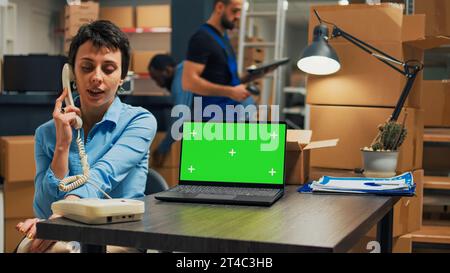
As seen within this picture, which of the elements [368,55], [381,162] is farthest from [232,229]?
[368,55]

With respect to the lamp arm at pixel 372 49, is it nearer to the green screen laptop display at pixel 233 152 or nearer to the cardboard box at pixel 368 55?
the cardboard box at pixel 368 55

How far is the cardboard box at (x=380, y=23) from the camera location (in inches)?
98.4

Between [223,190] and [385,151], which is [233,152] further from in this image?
[385,151]

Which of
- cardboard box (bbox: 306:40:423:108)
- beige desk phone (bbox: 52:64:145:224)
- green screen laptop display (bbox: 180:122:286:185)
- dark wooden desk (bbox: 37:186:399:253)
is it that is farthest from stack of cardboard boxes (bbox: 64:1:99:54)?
beige desk phone (bbox: 52:64:145:224)

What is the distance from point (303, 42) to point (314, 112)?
10.5 meters

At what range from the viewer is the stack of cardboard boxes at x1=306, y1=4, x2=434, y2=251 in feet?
8.25

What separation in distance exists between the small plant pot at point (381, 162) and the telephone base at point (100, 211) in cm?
112

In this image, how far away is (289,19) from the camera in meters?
11.6

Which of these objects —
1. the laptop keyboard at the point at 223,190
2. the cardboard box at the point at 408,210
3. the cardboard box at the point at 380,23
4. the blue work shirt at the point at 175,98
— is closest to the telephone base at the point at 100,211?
the laptop keyboard at the point at 223,190

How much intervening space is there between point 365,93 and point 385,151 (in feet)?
1.38

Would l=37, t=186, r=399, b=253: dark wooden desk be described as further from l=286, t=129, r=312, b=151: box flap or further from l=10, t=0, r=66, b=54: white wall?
l=10, t=0, r=66, b=54: white wall
